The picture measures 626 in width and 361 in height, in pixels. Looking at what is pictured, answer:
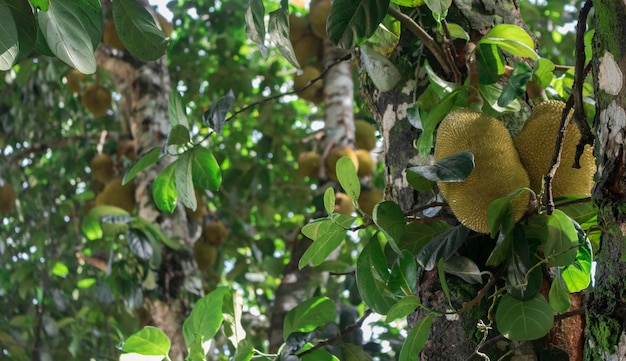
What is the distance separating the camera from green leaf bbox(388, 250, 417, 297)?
2.58ft

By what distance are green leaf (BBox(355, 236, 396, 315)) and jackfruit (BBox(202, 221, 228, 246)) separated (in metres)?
2.01

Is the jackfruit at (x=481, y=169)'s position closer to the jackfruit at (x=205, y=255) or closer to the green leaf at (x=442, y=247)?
the green leaf at (x=442, y=247)

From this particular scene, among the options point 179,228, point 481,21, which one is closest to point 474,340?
point 481,21

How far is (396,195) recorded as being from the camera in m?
0.95

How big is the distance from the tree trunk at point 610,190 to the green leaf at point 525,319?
11 cm

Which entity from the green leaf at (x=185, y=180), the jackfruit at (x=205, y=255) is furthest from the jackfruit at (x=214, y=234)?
the green leaf at (x=185, y=180)

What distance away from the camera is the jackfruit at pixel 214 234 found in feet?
9.27

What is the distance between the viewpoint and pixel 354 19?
785 millimetres

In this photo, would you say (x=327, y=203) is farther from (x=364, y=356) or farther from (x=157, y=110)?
(x=157, y=110)

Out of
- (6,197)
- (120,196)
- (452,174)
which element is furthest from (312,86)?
(452,174)

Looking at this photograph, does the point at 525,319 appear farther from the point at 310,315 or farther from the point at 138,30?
the point at 138,30

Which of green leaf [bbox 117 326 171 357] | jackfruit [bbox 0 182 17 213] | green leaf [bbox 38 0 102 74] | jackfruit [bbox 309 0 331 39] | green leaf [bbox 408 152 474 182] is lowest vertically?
jackfruit [bbox 0 182 17 213]

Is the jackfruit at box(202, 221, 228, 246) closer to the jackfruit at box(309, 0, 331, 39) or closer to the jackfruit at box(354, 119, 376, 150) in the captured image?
the jackfruit at box(354, 119, 376, 150)

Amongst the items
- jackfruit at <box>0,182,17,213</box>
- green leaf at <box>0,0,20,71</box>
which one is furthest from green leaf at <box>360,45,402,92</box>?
jackfruit at <box>0,182,17,213</box>
